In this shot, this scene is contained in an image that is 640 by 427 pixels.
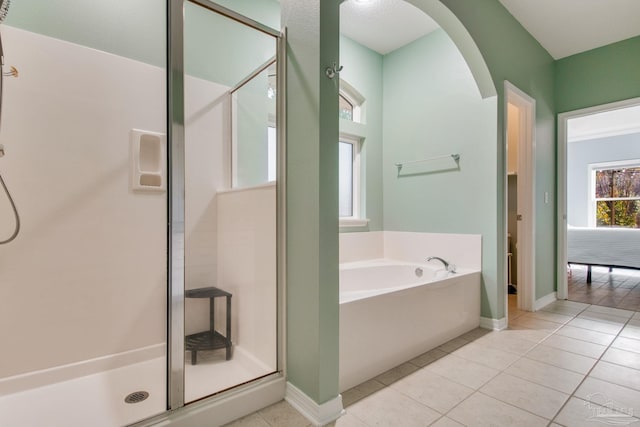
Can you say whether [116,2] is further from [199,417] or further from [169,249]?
[199,417]

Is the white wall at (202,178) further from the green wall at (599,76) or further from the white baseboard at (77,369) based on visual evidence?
the green wall at (599,76)

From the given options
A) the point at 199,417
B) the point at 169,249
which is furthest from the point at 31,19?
the point at 199,417

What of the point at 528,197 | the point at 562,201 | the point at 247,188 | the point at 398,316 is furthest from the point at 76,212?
the point at 562,201

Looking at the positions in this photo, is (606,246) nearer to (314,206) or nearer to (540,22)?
(540,22)

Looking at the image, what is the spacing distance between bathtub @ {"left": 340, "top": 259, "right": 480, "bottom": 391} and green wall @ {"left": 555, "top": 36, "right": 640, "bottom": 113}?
241cm

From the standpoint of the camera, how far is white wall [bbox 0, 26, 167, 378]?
166 centimetres

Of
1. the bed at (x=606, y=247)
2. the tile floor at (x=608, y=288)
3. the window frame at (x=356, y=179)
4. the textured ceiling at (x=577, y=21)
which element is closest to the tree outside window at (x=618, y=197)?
the tile floor at (x=608, y=288)

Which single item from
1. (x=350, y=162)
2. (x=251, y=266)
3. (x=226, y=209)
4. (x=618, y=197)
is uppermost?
(x=350, y=162)

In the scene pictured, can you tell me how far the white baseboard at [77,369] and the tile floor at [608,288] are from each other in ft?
13.8

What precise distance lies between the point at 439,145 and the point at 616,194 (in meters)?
5.67

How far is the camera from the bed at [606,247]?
4.19 metres

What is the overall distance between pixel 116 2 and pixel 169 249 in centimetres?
160

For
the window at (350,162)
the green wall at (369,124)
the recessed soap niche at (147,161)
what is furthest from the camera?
the window at (350,162)

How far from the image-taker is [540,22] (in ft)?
9.93
